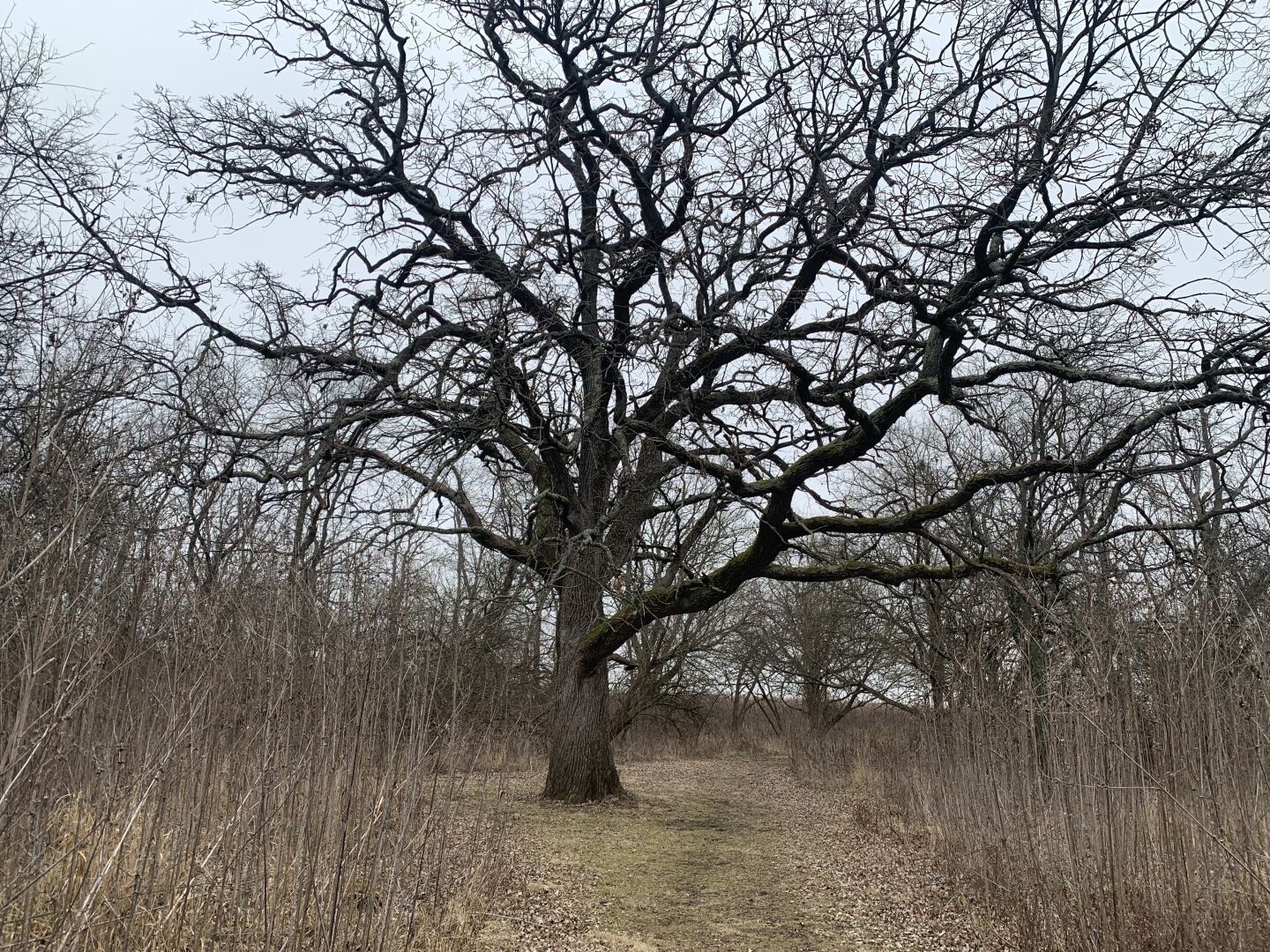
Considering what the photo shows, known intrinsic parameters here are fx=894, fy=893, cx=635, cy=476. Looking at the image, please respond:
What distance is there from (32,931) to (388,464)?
486 cm

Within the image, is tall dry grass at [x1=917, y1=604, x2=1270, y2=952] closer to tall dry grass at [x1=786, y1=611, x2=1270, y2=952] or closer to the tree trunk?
tall dry grass at [x1=786, y1=611, x2=1270, y2=952]

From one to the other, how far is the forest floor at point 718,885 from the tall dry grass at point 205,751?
6.30 ft

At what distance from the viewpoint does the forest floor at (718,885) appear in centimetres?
588

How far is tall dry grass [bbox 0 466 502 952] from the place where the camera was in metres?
3.03

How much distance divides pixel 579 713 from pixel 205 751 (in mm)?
7981

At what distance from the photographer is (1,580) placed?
270 centimetres

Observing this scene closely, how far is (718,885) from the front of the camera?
7.57m

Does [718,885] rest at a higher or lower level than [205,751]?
lower

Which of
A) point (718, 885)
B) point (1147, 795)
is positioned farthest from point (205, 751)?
point (718, 885)

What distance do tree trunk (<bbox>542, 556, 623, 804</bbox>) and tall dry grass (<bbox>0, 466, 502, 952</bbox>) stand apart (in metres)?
6.86

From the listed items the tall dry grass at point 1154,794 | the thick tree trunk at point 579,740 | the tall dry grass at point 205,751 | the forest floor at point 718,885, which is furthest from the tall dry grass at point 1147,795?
the thick tree trunk at point 579,740

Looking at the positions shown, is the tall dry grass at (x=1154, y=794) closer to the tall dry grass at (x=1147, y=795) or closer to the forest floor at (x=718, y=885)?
the tall dry grass at (x=1147, y=795)

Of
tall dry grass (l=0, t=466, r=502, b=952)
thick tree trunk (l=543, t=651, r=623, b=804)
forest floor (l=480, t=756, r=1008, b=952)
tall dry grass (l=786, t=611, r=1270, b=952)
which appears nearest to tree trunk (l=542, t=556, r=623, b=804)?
thick tree trunk (l=543, t=651, r=623, b=804)

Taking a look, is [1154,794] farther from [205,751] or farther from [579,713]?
[579,713]
